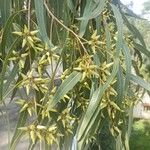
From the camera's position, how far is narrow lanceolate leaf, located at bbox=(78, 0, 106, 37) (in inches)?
35.6

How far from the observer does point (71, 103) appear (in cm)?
103

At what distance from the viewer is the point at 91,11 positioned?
96 centimetres

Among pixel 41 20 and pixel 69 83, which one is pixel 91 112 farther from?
pixel 41 20

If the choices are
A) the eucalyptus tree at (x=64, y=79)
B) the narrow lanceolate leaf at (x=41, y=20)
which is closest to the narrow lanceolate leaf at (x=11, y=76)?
the eucalyptus tree at (x=64, y=79)

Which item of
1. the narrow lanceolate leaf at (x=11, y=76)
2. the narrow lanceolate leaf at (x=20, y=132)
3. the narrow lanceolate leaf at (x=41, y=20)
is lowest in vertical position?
the narrow lanceolate leaf at (x=20, y=132)

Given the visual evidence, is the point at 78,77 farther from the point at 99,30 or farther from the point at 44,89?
the point at 99,30

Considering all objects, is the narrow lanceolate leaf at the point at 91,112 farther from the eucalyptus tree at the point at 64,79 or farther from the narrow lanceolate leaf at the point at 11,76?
the narrow lanceolate leaf at the point at 11,76

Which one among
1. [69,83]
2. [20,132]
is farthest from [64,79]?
[20,132]

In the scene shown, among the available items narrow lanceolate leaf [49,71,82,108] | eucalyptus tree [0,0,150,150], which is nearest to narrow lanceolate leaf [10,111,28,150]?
eucalyptus tree [0,0,150,150]

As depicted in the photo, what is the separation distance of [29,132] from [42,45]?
0.16 metres

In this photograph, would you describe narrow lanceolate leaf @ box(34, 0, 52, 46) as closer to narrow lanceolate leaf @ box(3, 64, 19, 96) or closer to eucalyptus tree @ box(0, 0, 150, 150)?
eucalyptus tree @ box(0, 0, 150, 150)

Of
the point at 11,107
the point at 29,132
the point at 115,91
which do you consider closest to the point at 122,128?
the point at 115,91

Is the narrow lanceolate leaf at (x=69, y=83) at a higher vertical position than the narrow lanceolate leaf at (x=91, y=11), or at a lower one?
lower

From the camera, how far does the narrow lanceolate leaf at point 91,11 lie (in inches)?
35.6
